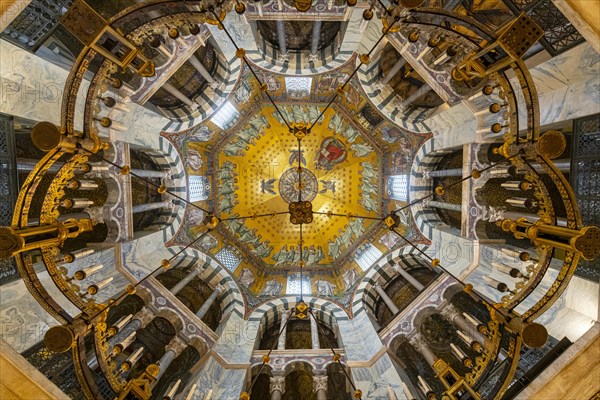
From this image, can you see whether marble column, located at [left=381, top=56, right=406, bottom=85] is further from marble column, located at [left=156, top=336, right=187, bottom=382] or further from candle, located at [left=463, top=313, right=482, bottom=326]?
marble column, located at [left=156, top=336, right=187, bottom=382]

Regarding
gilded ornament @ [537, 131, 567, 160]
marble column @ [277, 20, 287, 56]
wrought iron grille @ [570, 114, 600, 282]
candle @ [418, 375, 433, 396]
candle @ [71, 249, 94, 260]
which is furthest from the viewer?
marble column @ [277, 20, 287, 56]

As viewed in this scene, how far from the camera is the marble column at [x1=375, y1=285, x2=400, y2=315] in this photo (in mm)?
10422

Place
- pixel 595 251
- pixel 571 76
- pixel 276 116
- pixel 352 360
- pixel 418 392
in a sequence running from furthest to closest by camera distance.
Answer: pixel 276 116 < pixel 352 360 < pixel 418 392 < pixel 571 76 < pixel 595 251

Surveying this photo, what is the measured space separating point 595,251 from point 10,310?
418 inches

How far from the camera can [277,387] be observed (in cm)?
930

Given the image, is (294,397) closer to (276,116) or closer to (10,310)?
(10,310)

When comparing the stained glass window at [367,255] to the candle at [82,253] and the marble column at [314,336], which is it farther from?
the candle at [82,253]

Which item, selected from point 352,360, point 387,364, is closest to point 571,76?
point 387,364

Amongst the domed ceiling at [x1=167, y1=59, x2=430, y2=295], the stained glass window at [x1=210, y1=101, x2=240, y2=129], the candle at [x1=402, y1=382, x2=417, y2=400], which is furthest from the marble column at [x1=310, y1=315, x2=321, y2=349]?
the stained glass window at [x1=210, y1=101, x2=240, y2=129]

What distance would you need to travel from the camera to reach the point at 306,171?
13969 mm

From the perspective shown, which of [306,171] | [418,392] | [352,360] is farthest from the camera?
[306,171]

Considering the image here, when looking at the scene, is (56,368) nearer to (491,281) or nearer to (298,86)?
(491,281)

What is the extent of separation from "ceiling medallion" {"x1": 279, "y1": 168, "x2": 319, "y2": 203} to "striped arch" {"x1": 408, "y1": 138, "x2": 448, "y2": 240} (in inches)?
180

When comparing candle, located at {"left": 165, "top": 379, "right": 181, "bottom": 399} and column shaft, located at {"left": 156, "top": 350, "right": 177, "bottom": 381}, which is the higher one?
column shaft, located at {"left": 156, "top": 350, "right": 177, "bottom": 381}
